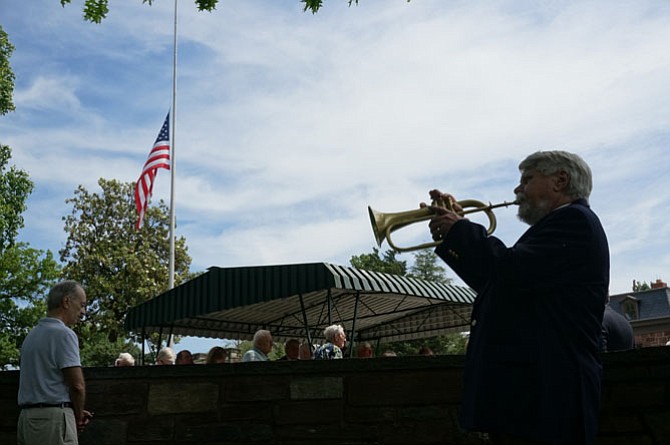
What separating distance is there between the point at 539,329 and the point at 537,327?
0.01 metres

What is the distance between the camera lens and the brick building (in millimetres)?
43062

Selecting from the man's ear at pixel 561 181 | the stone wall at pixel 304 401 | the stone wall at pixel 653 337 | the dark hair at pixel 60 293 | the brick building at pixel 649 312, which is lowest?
the stone wall at pixel 304 401

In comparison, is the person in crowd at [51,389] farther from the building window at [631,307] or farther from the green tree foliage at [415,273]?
the building window at [631,307]

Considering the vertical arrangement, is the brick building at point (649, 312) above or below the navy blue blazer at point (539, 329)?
above

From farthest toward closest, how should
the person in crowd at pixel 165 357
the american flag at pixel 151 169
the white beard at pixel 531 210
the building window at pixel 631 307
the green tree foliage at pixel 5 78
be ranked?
1. the building window at pixel 631 307
2. the green tree foliage at pixel 5 78
3. the american flag at pixel 151 169
4. the person in crowd at pixel 165 357
5. the white beard at pixel 531 210

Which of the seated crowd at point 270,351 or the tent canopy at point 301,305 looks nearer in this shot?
the seated crowd at point 270,351

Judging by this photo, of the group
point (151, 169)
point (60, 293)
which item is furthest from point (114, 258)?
point (60, 293)

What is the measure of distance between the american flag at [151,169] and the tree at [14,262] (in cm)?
809

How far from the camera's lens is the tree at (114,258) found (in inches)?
1145

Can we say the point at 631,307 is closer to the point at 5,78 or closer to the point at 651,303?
the point at 651,303

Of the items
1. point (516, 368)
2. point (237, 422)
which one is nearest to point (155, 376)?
point (237, 422)

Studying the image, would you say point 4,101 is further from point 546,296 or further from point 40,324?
point 546,296

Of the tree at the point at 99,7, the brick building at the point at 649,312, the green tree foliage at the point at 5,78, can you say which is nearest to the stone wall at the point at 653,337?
the brick building at the point at 649,312

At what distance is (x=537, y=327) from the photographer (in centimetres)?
258
